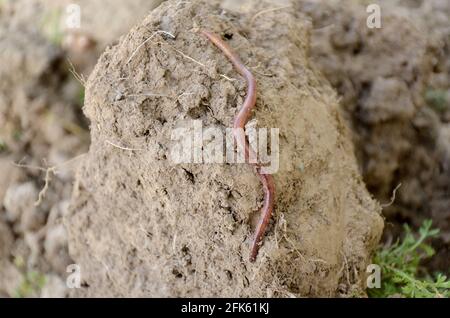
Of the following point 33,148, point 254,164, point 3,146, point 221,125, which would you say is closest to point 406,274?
point 254,164

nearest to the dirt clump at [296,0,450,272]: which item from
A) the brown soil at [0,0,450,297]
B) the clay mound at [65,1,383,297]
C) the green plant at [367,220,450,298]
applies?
the brown soil at [0,0,450,297]

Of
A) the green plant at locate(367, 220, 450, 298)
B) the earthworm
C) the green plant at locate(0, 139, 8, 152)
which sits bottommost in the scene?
the green plant at locate(367, 220, 450, 298)

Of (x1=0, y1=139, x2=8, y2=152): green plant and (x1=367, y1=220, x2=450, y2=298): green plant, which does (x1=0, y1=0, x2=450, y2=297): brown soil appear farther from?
(x1=367, y1=220, x2=450, y2=298): green plant

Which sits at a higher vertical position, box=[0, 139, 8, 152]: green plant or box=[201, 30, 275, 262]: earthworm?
box=[0, 139, 8, 152]: green plant

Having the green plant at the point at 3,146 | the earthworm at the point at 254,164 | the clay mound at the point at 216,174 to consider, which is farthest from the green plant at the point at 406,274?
the green plant at the point at 3,146

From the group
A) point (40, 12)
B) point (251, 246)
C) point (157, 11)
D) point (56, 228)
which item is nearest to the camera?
point (251, 246)

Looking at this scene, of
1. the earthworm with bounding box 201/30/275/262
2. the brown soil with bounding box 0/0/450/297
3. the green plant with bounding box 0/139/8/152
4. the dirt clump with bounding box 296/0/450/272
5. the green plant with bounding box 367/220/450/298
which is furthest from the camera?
the green plant with bounding box 0/139/8/152
